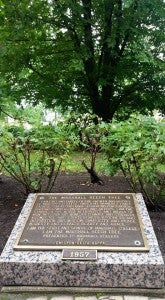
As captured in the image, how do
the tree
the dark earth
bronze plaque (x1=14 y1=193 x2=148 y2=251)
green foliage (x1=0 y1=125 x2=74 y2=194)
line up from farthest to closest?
1. the tree
2. green foliage (x1=0 y1=125 x2=74 y2=194)
3. the dark earth
4. bronze plaque (x1=14 y1=193 x2=148 y2=251)

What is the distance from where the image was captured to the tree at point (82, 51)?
835 cm

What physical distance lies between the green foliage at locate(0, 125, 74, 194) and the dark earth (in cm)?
51

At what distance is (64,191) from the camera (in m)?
5.96

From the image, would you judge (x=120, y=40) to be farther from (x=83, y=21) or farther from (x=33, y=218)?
(x=33, y=218)

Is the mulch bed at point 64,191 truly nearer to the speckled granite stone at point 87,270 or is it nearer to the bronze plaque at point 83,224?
the bronze plaque at point 83,224

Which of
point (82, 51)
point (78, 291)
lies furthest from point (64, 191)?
point (82, 51)

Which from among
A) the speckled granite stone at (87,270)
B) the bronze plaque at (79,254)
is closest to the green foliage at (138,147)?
the speckled granite stone at (87,270)

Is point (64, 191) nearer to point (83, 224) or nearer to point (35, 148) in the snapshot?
point (35, 148)

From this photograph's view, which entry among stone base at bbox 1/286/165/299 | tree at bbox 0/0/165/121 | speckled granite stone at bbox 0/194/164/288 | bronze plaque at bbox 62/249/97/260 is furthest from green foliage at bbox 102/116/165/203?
tree at bbox 0/0/165/121

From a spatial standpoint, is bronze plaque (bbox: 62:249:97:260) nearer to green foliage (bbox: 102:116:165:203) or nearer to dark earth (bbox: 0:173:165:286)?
dark earth (bbox: 0:173:165:286)

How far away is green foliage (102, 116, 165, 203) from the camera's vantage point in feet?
14.6

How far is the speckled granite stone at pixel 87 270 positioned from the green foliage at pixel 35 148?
1821mm

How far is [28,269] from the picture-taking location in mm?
3248

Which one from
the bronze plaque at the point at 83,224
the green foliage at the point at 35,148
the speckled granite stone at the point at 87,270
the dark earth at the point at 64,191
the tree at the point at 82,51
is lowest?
the dark earth at the point at 64,191
